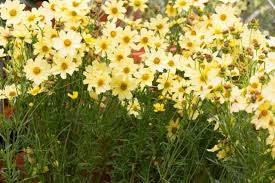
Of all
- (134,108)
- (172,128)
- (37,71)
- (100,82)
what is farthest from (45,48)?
(172,128)

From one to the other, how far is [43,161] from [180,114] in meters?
0.40

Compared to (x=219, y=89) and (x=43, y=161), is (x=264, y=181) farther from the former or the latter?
(x=43, y=161)

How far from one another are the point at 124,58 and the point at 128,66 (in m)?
0.02

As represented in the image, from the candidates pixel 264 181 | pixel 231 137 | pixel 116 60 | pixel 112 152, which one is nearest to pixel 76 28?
pixel 116 60

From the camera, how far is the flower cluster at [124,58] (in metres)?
1.58

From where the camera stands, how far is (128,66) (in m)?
1.63

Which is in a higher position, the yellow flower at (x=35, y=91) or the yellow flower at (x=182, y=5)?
the yellow flower at (x=182, y=5)

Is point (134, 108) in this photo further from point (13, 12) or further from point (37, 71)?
point (13, 12)

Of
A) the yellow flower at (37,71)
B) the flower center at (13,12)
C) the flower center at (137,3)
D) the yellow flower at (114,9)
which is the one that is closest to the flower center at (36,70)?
the yellow flower at (37,71)

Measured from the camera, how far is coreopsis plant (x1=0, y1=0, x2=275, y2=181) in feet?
5.15

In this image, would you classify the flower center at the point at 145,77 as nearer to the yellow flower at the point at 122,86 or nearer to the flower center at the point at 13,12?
the yellow flower at the point at 122,86

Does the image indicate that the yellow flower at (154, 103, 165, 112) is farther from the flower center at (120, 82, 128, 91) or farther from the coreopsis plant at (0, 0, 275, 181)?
the flower center at (120, 82, 128, 91)

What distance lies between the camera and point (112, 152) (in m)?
1.78

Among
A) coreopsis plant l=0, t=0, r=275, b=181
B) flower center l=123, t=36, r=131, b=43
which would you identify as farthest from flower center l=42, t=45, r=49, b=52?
flower center l=123, t=36, r=131, b=43
